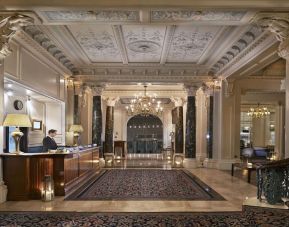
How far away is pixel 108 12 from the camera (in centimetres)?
537

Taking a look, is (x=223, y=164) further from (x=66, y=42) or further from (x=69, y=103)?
(x=66, y=42)

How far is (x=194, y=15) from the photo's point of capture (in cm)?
538

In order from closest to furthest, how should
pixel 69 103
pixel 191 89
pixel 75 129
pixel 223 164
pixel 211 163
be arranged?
pixel 75 129
pixel 223 164
pixel 69 103
pixel 211 163
pixel 191 89

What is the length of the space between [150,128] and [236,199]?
16991 mm

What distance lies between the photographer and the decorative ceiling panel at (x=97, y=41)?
7.80m

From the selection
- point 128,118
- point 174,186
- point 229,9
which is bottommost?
point 174,186

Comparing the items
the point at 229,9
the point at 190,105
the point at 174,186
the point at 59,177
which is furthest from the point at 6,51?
the point at 190,105

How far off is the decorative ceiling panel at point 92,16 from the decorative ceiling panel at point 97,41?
1.98 metres

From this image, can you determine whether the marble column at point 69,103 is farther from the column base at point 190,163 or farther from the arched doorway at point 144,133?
the arched doorway at point 144,133

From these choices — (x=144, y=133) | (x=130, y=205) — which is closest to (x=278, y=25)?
(x=130, y=205)

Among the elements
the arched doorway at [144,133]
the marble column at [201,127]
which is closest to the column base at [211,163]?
the marble column at [201,127]

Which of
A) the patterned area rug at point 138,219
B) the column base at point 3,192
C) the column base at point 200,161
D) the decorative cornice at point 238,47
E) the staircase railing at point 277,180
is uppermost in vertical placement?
the decorative cornice at point 238,47

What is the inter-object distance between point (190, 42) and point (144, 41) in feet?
4.32

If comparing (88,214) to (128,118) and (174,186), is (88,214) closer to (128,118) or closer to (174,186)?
(174,186)
